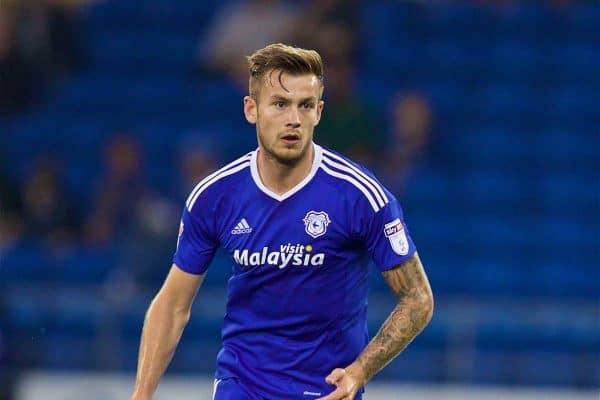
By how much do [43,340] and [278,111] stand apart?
5728 mm

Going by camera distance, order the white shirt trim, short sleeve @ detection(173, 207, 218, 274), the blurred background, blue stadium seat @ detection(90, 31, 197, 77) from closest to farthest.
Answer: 1. the white shirt trim
2. short sleeve @ detection(173, 207, 218, 274)
3. the blurred background
4. blue stadium seat @ detection(90, 31, 197, 77)

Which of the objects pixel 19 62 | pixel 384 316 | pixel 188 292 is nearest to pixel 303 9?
pixel 19 62

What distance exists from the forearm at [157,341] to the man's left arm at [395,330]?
2.41 ft

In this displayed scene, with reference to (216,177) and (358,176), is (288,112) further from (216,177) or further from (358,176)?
(216,177)

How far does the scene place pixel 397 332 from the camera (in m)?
4.88

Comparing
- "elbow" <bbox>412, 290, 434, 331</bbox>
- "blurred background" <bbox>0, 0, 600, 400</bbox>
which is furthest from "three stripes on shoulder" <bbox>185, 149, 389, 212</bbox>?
"blurred background" <bbox>0, 0, 600, 400</bbox>

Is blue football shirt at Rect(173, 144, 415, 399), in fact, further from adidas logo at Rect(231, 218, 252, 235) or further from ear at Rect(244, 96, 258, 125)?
ear at Rect(244, 96, 258, 125)

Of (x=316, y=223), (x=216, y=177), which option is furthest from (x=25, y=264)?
(x=316, y=223)

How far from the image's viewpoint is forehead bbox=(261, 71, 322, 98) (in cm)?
492

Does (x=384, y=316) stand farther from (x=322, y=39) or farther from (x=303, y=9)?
(x=303, y=9)

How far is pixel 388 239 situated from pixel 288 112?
58 centimetres

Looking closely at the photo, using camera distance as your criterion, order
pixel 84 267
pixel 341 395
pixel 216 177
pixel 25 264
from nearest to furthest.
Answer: pixel 341 395 < pixel 216 177 < pixel 25 264 < pixel 84 267

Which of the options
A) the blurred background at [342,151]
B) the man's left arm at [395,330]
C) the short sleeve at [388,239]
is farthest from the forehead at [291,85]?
the blurred background at [342,151]

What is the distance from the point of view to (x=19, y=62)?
13.2 metres
